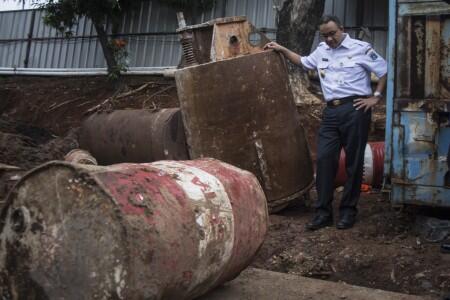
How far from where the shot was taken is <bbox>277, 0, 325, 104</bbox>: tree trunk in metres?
8.79

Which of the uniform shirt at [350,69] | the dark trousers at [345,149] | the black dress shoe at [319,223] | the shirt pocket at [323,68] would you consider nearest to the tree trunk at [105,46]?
the shirt pocket at [323,68]

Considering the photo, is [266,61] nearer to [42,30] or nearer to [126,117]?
[126,117]

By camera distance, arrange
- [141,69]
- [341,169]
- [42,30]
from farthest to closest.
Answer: [42,30] → [141,69] → [341,169]

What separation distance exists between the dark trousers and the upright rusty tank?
43 cm

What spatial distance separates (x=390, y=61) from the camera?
445cm

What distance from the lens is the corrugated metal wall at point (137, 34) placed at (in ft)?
37.4

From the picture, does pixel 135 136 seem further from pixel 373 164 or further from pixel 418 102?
pixel 418 102

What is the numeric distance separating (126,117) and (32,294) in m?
5.10

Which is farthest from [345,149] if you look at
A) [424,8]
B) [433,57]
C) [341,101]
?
[424,8]

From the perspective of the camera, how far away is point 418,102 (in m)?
4.30

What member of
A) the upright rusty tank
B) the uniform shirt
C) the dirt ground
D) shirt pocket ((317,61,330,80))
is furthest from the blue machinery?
the upright rusty tank

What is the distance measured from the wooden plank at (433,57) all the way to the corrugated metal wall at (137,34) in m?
6.78

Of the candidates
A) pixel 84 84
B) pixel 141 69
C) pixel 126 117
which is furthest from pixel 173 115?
pixel 84 84

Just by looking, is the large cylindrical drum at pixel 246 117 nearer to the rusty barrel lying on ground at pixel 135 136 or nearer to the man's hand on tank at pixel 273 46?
the man's hand on tank at pixel 273 46
